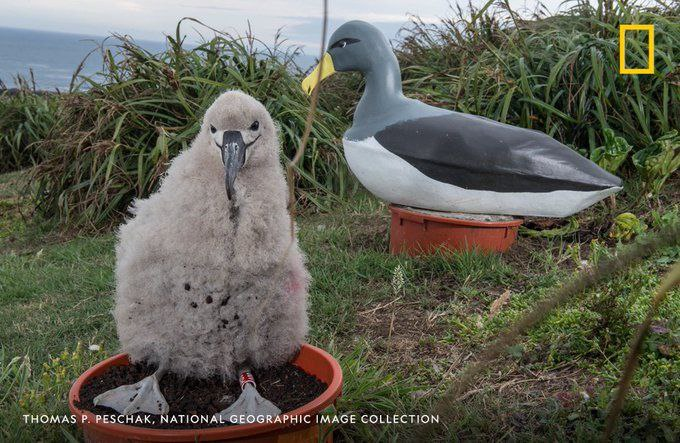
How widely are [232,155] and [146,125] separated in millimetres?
4100

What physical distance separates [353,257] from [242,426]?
2215 millimetres

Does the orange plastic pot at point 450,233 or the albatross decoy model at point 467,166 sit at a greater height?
the albatross decoy model at point 467,166

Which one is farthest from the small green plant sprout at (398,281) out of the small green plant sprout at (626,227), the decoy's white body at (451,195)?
the small green plant sprout at (626,227)

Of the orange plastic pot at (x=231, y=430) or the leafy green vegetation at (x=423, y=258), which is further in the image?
the leafy green vegetation at (x=423, y=258)

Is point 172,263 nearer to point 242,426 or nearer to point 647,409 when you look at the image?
point 242,426

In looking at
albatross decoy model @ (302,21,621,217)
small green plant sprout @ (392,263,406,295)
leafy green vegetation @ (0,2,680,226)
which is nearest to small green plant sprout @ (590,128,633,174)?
leafy green vegetation @ (0,2,680,226)

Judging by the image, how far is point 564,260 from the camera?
383cm

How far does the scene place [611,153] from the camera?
4336 mm

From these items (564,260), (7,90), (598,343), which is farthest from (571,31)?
(7,90)

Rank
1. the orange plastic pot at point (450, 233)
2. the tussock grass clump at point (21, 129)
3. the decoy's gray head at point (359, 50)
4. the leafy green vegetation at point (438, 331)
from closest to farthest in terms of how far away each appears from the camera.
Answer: the leafy green vegetation at point (438, 331), the orange plastic pot at point (450, 233), the decoy's gray head at point (359, 50), the tussock grass clump at point (21, 129)

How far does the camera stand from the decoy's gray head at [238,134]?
1825 millimetres

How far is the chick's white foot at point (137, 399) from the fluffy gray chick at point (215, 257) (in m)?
0.09

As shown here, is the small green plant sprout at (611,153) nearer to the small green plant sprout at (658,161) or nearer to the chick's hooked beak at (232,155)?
the small green plant sprout at (658,161)

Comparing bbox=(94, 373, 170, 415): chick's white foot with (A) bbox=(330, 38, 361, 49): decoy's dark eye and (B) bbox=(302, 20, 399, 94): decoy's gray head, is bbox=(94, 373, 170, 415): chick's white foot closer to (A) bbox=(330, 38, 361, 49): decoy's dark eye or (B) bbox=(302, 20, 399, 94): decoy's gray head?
(B) bbox=(302, 20, 399, 94): decoy's gray head
